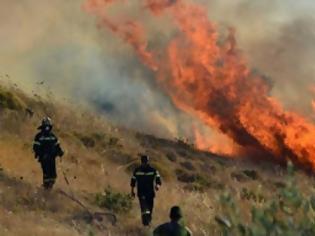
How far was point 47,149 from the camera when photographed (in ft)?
79.4

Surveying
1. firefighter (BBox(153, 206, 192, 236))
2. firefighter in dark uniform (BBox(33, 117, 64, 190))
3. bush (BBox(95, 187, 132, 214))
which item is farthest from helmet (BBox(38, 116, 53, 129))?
firefighter (BBox(153, 206, 192, 236))

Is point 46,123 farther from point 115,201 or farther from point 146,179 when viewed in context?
point 115,201

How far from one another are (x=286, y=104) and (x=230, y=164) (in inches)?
218

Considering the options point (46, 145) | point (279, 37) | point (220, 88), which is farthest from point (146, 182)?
point (279, 37)

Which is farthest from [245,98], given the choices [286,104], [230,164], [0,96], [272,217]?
[272,217]

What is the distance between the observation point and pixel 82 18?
5522 centimetres

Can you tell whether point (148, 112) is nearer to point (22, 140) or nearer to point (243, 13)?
point (243, 13)

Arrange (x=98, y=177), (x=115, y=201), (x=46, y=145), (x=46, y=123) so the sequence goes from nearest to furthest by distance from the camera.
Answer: (x=46, y=123)
(x=46, y=145)
(x=115, y=201)
(x=98, y=177)

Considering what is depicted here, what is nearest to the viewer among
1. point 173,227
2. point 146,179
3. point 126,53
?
A: point 173,227

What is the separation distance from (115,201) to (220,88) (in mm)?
24193

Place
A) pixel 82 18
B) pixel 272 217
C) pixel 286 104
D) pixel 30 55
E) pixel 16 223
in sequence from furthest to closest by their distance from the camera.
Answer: pixel 82 18, pixel 30 55, pixel 286 104, pixel 16 223, pixel 272 217

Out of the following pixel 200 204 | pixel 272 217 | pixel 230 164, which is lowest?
pixel 272 217

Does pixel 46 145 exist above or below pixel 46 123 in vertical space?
below

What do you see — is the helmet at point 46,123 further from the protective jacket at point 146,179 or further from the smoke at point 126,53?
the smoke at point 126,53
